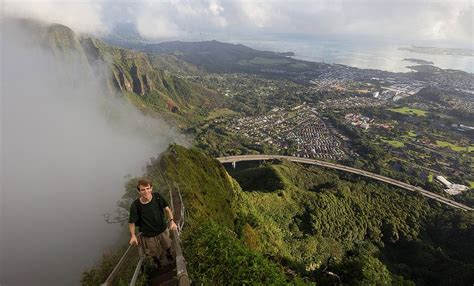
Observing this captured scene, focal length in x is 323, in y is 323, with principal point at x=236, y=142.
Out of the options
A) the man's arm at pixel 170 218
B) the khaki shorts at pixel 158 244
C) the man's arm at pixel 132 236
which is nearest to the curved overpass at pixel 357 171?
the khaki shorts at pixel 158 244

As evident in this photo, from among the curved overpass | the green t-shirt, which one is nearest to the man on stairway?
the green t-shirt

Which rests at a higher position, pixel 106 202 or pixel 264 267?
pixel 264 267

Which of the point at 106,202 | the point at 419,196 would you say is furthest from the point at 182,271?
the point at 419,196

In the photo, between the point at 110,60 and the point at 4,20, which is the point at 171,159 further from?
the point at 110,60

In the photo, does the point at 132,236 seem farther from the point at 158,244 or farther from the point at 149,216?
the point at 158,244

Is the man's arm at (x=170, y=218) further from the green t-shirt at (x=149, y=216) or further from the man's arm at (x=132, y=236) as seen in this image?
the man's arm at (x=132, y=236)

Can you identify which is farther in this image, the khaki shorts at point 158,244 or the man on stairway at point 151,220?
the khaki shorts at point 158,244

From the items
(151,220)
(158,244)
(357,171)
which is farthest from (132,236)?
(357,171)
